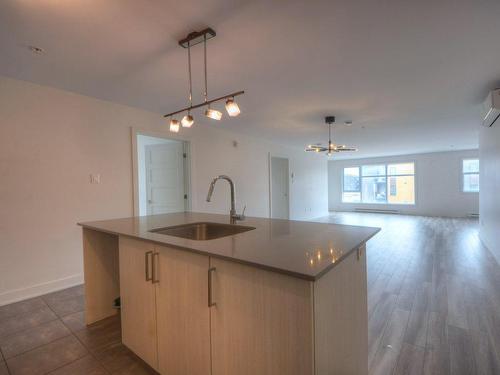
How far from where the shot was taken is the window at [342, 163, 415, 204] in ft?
31.6

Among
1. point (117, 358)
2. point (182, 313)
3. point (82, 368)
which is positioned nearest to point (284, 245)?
point (182, 313)

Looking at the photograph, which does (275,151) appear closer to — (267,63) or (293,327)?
(267,63)

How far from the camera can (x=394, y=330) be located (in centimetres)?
211

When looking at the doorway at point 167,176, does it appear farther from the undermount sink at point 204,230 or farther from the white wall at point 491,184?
the white wall at point 491,184

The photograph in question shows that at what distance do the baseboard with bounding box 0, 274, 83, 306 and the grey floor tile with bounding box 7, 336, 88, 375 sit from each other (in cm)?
Result: 119

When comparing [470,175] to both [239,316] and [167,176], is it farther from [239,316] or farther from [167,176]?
[239,316]

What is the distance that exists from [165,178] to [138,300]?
10.5 ft

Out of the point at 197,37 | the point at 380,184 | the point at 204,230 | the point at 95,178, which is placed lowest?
the point at 204,230

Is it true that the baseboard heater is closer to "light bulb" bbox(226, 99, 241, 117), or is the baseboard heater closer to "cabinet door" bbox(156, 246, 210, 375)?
"light bulb" bbox(226, 99, 241, 117)

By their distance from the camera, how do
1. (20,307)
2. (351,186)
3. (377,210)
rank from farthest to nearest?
(351,186)
(377,210)
(20,307)

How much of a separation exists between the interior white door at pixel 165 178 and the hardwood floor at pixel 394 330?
76.5 inches

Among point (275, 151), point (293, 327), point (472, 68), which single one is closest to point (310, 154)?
point (275, 151)

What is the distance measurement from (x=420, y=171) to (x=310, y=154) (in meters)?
4.19

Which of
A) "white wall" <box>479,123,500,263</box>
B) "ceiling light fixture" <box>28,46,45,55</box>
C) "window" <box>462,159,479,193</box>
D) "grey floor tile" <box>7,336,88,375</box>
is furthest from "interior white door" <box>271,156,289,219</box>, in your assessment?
"window" <box>462,159,479,193</box>
